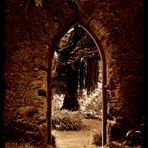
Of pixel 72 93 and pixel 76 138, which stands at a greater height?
pixel 72 93

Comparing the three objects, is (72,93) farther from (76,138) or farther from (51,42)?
(51,42)

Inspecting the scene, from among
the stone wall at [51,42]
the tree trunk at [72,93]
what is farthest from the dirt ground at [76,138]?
the stone wall at [51,42]

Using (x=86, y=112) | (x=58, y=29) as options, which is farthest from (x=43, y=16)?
(x=86, y=112)

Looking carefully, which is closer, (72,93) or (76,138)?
(76,138)

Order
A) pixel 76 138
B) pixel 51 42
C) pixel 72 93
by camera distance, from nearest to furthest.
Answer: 1. pixel 51 42
2. pixel 76 138
3. pixel 72 93

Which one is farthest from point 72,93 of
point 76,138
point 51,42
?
point 51,42

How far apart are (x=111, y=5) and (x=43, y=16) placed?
1.22 metres

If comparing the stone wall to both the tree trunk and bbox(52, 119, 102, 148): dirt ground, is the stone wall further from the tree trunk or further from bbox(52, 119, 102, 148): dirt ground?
the tree trunk

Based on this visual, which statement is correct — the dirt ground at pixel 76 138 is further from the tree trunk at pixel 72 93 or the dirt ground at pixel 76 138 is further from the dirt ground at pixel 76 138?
the tree trunk at pixel 72 93

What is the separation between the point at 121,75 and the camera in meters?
4.84

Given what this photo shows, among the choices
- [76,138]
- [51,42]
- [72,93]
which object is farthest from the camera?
[72,93]

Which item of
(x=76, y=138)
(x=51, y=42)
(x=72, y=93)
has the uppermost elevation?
(x=51, y=42)

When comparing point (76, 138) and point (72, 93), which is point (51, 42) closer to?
point (76, 138)

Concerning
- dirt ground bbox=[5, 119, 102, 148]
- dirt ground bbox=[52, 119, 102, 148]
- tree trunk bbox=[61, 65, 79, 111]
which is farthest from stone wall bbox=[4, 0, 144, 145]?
tree trunk bbox=[61, 65, 79, 111]
